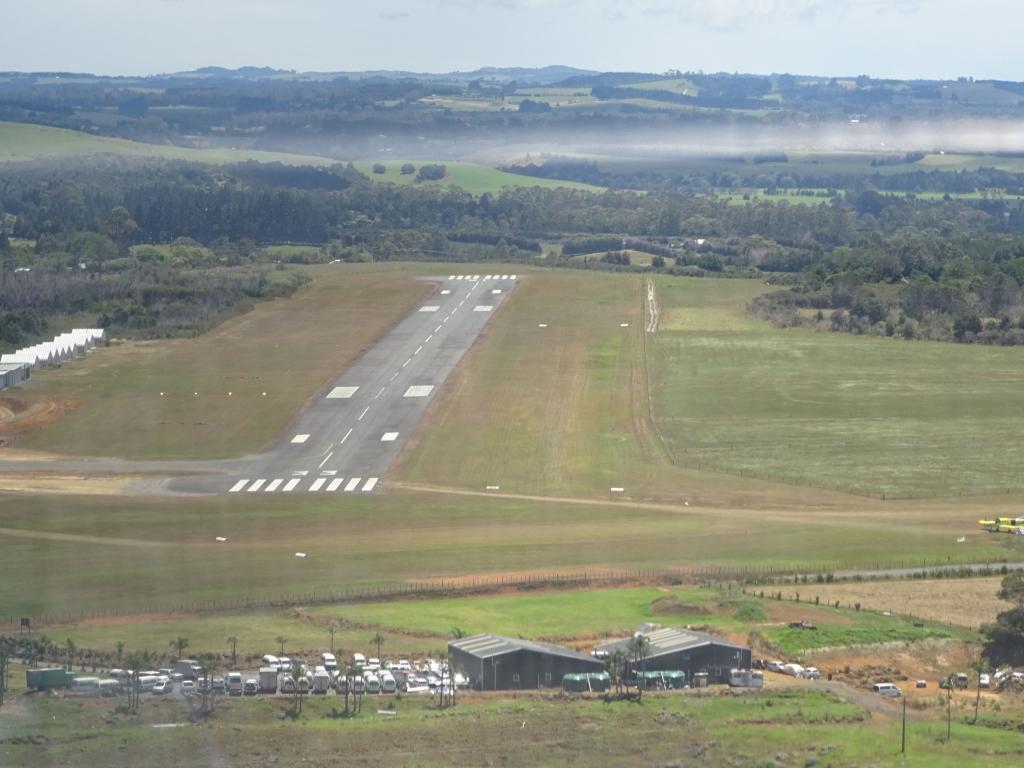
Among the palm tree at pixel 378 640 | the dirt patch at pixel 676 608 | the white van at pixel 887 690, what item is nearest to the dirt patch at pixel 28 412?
the palm tree at pixel 378 640

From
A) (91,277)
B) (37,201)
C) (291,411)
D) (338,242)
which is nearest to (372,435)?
(291,411)

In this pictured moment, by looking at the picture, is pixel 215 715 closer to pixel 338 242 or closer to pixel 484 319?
pixel 484 319

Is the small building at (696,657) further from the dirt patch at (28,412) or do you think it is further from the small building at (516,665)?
the dirt patch at (28,412)

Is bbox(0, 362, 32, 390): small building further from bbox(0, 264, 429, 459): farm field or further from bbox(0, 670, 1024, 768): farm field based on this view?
bbox(0, 670, 1024, 768): farm field

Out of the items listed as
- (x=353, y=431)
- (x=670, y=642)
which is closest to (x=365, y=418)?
(x=353, y=431)

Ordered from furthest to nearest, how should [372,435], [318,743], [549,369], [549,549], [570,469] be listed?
[549,369], [372,435], [570,469], [549,549], [318,743]

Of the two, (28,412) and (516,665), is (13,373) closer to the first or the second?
(28,412)

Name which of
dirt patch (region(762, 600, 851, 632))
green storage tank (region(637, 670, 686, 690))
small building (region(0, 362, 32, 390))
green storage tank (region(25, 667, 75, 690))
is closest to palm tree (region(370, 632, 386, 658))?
green storage tank (region(637, 670, 686, 690))
